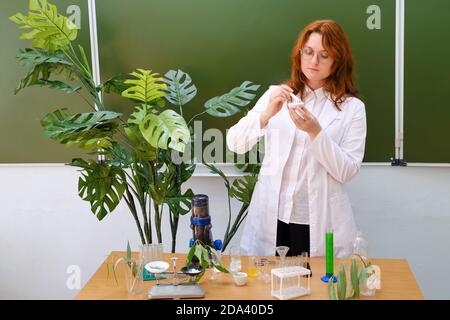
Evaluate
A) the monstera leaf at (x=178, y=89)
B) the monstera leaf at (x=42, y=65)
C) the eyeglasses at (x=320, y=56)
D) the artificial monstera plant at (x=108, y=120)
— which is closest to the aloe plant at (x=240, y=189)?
the artificial monstera plant at (x=108, y=120)

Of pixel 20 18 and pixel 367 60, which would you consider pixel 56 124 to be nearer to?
pixel 20 18

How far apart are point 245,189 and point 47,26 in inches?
52.1

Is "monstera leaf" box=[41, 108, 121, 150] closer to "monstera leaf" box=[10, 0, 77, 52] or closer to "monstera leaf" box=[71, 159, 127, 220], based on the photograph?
"monstera leaf" box=[71, 159, 127, 220]

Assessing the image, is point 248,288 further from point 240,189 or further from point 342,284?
point 240,189

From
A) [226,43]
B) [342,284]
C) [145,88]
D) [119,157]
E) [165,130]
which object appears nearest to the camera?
[342,284]

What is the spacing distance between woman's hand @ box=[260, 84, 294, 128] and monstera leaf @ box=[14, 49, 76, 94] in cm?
101

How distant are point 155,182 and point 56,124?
543 millimetres

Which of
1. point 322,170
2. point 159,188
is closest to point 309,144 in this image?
point 322,170

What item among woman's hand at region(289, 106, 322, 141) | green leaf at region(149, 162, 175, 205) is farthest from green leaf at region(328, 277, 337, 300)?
green leaf at region(149, 162, 175, 205)

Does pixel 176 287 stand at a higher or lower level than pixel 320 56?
lower

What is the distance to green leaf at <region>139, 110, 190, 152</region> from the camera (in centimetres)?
181

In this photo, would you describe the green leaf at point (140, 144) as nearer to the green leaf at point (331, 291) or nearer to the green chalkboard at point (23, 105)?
the green chalkboard at point (23, 105)

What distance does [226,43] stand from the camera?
2.60 meters
